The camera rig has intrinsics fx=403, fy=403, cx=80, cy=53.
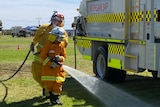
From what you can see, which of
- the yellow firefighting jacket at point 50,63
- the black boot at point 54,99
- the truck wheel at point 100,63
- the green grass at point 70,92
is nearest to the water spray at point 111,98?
the green grass at point 70,92

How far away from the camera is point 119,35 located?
10336 millimetres

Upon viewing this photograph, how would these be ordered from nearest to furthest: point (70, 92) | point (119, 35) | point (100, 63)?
point (70, 92)
point (119, 35)
point (100, 63)

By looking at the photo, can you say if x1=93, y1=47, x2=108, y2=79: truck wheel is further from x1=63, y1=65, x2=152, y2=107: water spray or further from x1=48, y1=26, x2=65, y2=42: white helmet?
x1=48, y1=26, x2=65, y2=42: white helmet

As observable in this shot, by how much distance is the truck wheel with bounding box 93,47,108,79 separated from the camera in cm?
1156

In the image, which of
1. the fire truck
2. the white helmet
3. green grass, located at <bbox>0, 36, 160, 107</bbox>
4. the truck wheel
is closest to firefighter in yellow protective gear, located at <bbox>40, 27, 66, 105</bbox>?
the white helmet

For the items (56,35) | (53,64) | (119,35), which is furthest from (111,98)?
(119,35)

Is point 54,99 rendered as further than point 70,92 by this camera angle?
No

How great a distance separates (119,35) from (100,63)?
6.60 ft

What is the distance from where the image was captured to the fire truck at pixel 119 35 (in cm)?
875

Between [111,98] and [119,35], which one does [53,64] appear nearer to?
[111,98]

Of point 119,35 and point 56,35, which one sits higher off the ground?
point 56,35

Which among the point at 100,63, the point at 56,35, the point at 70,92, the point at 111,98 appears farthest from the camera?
the point at 100,63

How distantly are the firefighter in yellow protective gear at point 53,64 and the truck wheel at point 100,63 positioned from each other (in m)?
3.28

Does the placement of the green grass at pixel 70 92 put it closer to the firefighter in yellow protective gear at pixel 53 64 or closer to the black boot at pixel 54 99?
the black boot at pixel 54 99
